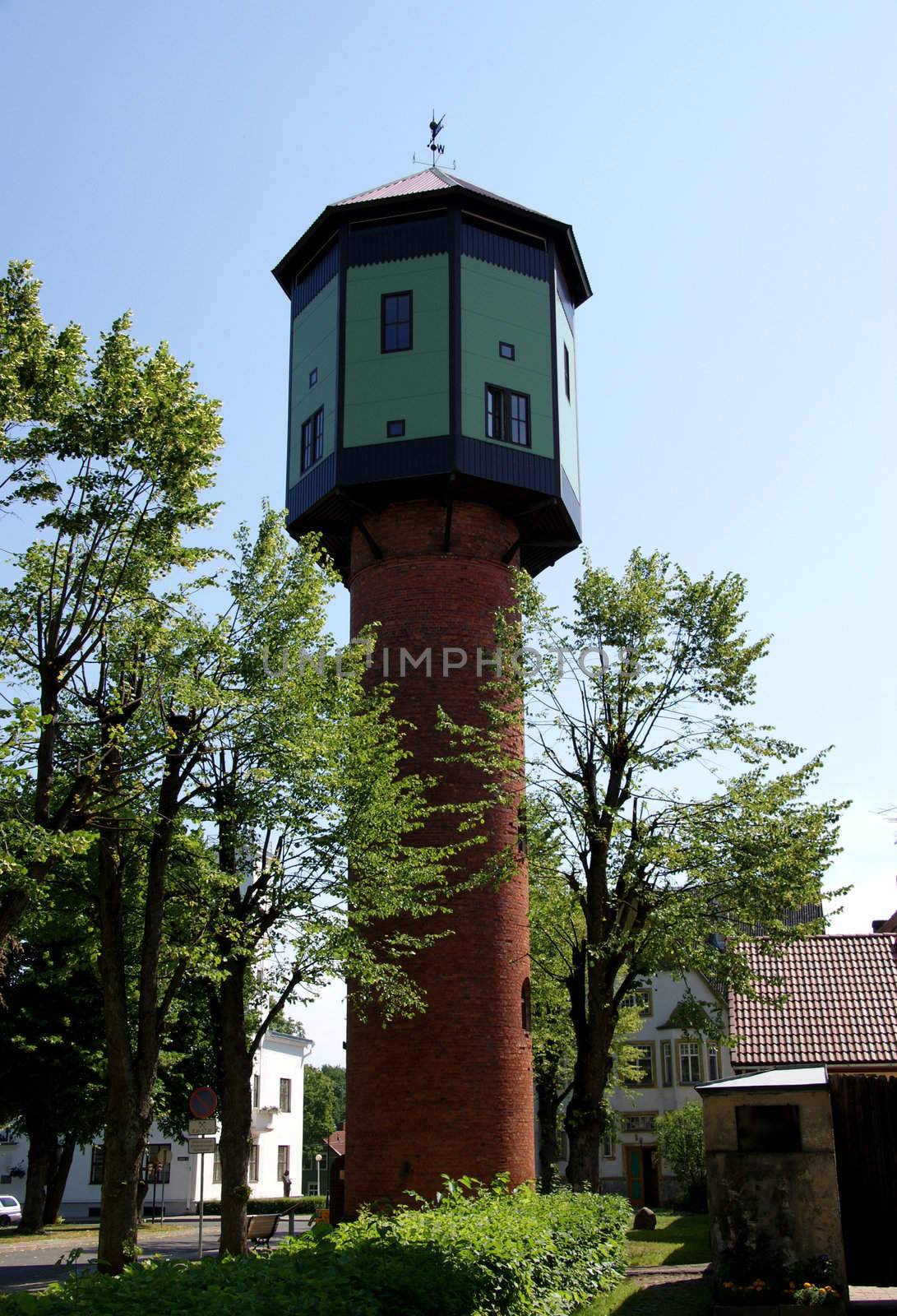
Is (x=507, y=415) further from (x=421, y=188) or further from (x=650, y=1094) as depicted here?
(x=650, y=1094)

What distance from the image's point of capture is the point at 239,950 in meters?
16.4

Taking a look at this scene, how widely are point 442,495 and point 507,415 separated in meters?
2.06

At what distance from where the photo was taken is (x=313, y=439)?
80.7 ft

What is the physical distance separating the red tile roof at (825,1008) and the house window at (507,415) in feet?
34.8

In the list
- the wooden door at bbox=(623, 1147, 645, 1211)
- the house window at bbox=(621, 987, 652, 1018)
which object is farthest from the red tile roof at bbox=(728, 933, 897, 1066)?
the wooden door at bbox=(623, 1147, 645, 1211)

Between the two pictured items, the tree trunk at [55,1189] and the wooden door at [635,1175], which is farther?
the wooden door at [635,1175]

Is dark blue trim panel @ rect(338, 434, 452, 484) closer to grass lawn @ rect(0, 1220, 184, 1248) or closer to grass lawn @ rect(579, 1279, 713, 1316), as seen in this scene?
grass lawn @ rect(579, 1279, 713, 1316)

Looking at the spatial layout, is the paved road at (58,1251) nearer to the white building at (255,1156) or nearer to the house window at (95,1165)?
the white building at (255,1156)

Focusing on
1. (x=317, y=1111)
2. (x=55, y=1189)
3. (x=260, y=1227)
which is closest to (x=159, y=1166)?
(x=55, y=1189)

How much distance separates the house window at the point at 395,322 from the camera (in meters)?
23.5

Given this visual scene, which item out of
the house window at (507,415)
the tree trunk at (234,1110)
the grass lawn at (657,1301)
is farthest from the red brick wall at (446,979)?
the grass lawn at (657,1301)

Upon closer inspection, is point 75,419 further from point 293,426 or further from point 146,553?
point 293,426

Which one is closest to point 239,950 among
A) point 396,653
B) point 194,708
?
point 194,708

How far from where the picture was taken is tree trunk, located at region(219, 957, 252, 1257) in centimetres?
1658
